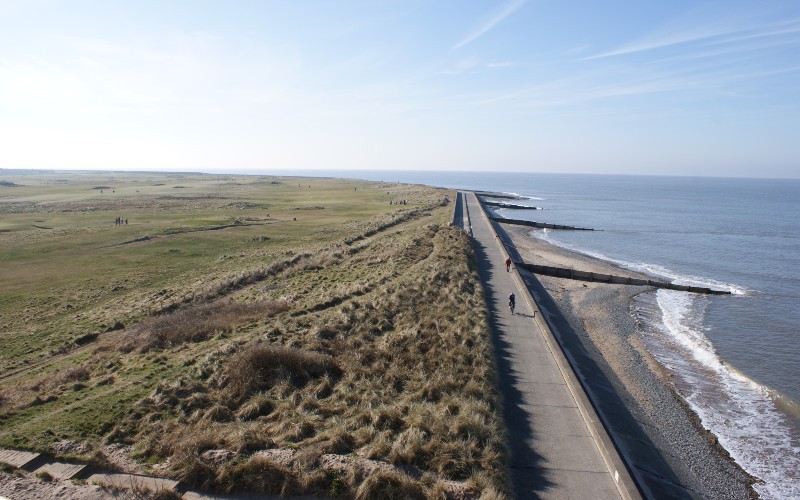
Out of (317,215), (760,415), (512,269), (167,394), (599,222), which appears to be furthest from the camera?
(599,222)

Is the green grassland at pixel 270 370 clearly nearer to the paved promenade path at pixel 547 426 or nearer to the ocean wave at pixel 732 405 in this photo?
the paved promenade path at pixel 547 426

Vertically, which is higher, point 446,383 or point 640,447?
point 446,383

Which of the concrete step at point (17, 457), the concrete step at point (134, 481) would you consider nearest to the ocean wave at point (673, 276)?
the concrete step at point (134, 481)

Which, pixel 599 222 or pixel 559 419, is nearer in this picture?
pixel 559 419

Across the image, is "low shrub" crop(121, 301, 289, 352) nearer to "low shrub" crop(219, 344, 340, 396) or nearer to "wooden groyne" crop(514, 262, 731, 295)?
"low shrub" crop(219, 344, 340, 396)

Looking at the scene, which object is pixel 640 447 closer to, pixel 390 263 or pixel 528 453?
pixel 528 453

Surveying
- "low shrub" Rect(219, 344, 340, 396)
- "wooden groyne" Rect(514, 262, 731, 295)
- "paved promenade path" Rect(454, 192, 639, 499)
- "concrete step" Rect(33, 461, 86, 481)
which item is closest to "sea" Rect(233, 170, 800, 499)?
"wooden groyne" Rect(514, 262, 731, 295)

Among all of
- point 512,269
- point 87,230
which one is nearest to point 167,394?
point 512,269
